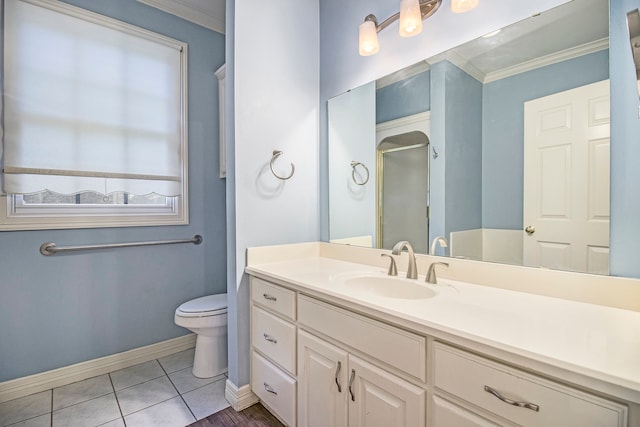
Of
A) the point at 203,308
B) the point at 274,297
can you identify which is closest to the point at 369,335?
the point at 274,297

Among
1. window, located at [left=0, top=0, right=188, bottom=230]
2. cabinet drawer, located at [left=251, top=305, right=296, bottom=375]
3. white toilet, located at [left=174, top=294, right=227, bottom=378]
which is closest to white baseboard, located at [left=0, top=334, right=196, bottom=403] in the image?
white toilet, located at [left=174, top=294, right=227, bottom=378]

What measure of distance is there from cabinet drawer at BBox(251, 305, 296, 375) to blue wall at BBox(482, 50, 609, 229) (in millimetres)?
993

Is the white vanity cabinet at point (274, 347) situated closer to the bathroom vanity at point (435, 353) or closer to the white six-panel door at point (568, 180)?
the bathroom vanity at point (435, 353)

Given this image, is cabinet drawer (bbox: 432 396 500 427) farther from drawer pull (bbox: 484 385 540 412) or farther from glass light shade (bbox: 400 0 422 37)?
glass light shade (bbox: 400 0 422 37)

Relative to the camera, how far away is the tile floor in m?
1.54

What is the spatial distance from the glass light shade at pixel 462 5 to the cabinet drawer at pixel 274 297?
1.39 metres

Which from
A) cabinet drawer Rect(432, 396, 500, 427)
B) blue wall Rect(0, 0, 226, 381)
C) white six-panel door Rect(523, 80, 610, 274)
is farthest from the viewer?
blue wall Rect(0, 0, 226, 381)

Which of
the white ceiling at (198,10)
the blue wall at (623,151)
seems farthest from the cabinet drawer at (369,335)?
the white ceiling at (198,10)

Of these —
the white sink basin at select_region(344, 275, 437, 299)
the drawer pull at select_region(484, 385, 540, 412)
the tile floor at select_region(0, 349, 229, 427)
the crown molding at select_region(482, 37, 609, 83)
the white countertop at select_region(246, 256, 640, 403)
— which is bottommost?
the tile floor at select_region(0, 349, 229, 427)

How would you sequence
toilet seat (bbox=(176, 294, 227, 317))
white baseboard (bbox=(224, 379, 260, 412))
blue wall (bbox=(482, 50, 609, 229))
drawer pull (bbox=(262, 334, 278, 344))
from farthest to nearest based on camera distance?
toilet seat (bbox=(176, 294, 227, 317)) < white baseboard (bbox=(224, 379, 260, 412)) < drawer pull (bbox=(262, 334, 278, 344)) < blue wall (bbox=(482, 50, 609, 229))

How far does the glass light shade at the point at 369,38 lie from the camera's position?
1526 millimetres

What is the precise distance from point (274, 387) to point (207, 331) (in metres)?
0.71

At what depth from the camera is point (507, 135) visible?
1183mm

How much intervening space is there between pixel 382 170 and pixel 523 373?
117 cm
